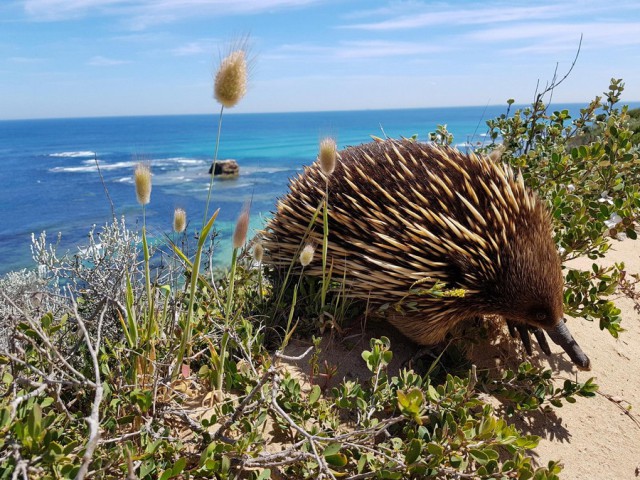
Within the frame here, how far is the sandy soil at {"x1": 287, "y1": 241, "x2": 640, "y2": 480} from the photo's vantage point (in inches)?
125

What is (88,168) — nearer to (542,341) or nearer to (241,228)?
(542,341)

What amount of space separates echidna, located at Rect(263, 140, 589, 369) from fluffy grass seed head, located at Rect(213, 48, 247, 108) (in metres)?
1.09

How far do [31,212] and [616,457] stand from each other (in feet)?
114

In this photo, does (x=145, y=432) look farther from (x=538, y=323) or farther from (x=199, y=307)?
(x=538, y=323)

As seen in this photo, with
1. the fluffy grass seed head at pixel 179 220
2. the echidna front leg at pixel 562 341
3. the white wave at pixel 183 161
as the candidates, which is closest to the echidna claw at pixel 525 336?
the echidna front leg at pixel 562 341

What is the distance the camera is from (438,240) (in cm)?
311

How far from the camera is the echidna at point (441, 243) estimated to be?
10.1 feet

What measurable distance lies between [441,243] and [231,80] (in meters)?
1.67

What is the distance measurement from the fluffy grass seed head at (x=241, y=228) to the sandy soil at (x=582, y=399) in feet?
4.45

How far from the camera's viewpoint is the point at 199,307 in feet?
11.0

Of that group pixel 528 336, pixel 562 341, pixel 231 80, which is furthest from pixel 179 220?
pixel 528 336

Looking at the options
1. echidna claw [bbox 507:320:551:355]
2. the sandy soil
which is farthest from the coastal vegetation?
echidna claw [bbox 507:320:551:355]

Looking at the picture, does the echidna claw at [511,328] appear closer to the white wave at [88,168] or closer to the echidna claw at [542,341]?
the echidna claw at [542,341]

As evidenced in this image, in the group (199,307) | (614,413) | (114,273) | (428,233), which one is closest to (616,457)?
(614,413)
